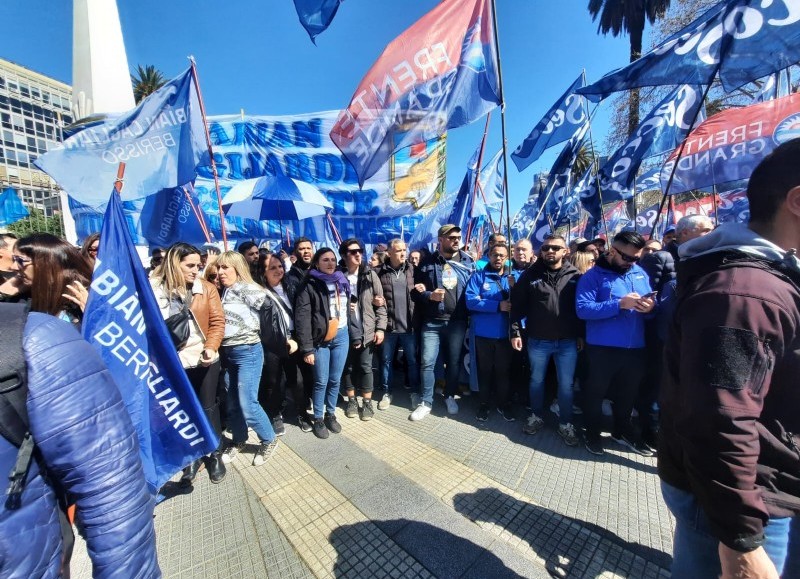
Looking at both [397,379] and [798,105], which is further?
[397,379]

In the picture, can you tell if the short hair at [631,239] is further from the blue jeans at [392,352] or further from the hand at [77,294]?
the hand at [77,294]

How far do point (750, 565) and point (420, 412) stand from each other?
3.06 m

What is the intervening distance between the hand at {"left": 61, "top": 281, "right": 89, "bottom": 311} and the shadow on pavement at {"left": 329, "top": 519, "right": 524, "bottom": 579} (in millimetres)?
2076

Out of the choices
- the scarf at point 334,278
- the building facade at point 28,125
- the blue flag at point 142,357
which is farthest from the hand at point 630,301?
the building facade at point 28,125

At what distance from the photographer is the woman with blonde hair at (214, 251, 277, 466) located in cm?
302

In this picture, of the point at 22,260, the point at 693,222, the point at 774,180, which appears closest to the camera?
the point at 774,180

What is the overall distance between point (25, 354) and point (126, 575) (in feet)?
2.34

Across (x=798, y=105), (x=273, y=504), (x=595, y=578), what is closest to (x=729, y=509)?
(x=595, y=578)

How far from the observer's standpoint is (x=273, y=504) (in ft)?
8.18

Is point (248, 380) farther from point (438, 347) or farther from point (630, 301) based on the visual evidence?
point (630, 301)

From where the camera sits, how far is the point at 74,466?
3.06 feet

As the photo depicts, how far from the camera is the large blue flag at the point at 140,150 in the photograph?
4.27 m

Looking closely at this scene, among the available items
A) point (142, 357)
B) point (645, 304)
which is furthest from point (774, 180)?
point (142, 357)

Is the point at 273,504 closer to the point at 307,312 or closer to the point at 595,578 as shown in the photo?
the point at 307,312
